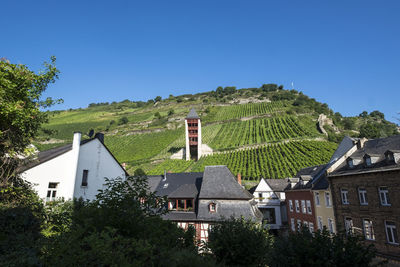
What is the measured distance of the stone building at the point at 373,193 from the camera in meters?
15.8

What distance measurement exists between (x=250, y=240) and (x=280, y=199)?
1176 inches

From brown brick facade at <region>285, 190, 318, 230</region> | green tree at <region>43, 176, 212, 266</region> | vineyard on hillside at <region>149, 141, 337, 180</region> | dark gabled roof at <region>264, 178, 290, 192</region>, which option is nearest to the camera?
green tree at <region>43, 176, 212, 266</region>

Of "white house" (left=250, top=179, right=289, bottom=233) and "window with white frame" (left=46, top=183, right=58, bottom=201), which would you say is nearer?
"window with white frame" (left=46, top=183, right=58, bottom=201)

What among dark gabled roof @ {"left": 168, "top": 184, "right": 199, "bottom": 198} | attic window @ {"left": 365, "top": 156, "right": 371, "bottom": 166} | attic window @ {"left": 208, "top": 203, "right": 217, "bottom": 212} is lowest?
attic window @ {"left": 208, "top": 203, "right": 217, "bottom": 212}

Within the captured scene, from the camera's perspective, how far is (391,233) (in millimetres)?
16094

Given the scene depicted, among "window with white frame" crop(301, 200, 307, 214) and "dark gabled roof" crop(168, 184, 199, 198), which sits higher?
"dark gabled roof" crop(168, 184, 199, 198)

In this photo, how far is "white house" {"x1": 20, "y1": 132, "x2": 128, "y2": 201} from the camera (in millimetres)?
15992

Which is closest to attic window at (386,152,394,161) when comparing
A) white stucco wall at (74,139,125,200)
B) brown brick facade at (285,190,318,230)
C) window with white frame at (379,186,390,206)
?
window with white frame at (379,186,390,206)

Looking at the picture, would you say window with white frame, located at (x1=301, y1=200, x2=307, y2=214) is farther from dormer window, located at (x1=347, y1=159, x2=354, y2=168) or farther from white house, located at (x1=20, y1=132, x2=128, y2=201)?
white house, located at (x1=20, y1=132, x2=128, y2=201)

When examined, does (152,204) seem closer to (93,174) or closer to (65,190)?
(65,190)

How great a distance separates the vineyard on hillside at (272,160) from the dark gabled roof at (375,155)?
25722 millimetres

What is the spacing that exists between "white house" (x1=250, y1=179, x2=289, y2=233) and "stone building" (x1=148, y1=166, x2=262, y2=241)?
12.8 m

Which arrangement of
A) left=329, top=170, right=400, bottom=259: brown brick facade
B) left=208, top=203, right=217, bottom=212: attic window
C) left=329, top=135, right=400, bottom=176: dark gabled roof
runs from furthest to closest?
left=208, top=203, right=217, bottom=212: attic window
left=329, top=135, right=400, bottom=176: dark gabled roof
left=329, top=170, right=400, bottom=259: brown brick facade

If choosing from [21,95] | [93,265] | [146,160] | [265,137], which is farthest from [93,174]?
[265,137]
